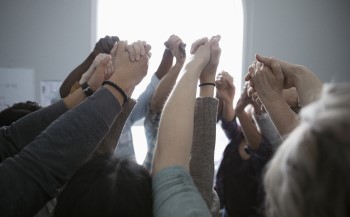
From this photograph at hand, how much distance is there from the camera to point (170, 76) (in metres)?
0.91

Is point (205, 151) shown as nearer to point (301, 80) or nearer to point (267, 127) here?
point (301, 80)

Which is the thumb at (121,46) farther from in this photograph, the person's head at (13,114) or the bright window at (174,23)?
the bright window at (174,23)

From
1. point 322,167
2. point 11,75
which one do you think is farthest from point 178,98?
point 11,75

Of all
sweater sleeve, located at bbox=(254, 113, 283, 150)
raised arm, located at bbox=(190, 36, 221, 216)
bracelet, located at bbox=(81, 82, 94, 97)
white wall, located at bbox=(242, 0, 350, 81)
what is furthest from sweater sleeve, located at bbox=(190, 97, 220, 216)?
white wall, located at bbox=(242, 0, 350, 81)

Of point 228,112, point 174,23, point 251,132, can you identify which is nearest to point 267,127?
point 251,132

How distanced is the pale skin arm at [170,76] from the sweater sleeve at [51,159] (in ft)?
1.22

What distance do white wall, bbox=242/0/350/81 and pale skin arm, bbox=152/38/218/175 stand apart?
7.38 feet

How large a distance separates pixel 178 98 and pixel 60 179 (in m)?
0.24

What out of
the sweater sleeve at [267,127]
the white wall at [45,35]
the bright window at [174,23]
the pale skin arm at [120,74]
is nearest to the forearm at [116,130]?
the pale skin arm at [120,74]

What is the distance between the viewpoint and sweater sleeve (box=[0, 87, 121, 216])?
41 centimetres

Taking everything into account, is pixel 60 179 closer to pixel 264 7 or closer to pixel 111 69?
pixel 111 69

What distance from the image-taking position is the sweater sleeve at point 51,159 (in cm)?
41

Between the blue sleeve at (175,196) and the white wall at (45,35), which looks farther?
the white wall at (45,35)

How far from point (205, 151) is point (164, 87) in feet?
1.33
